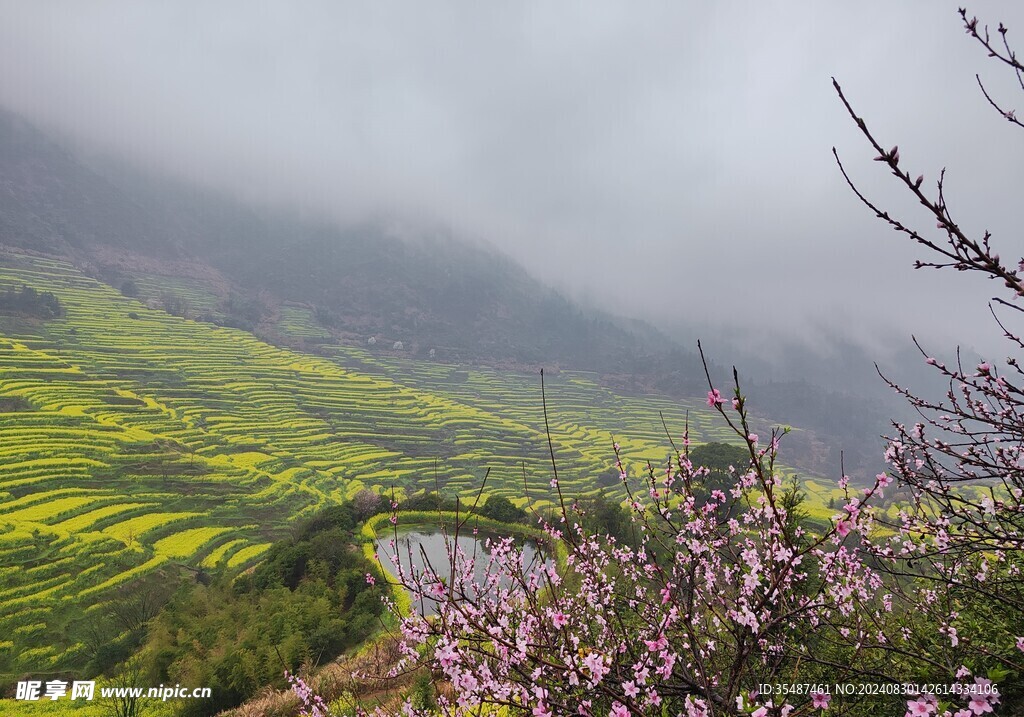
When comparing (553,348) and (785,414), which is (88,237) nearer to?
(553,348)

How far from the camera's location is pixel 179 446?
4600 centimetres

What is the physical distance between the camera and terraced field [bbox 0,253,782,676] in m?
26.8

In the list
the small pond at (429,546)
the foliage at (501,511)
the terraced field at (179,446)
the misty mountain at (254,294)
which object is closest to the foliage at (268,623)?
the small pond at (429,546)

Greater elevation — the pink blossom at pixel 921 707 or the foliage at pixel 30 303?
the pink blossom at pixel 921 707

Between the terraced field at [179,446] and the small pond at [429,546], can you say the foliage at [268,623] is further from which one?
the terraced field at [179,446]

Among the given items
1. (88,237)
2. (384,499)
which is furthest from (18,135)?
(384,499)

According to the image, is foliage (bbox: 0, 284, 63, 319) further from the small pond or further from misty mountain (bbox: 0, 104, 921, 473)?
the small pond

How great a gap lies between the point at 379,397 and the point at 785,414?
581 feet

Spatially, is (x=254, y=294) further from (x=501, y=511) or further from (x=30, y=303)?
(x=501, y=511)

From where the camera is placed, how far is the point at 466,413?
87.9 meters

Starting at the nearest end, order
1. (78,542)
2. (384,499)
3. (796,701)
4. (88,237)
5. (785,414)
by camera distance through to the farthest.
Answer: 1. (796,701)
2. (384,499)
3. (78,542)
4. (88,237)
5. (785,414)

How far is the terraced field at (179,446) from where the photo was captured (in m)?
26.8

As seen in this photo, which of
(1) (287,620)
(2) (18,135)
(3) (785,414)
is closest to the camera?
(1) (287,620)

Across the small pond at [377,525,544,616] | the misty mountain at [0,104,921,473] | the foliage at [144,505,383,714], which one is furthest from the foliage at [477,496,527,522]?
the misty mountain at [0,104,921,473]
